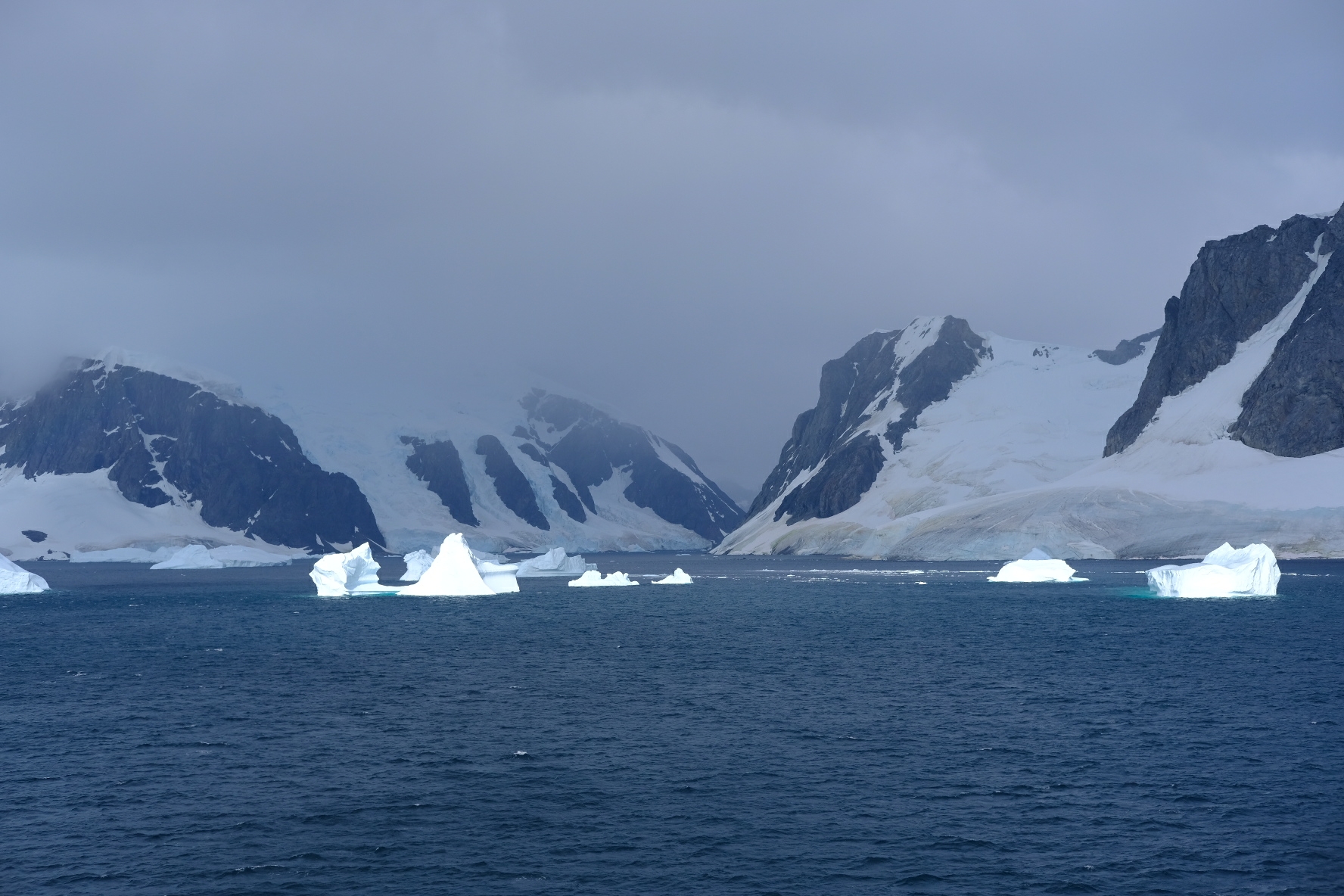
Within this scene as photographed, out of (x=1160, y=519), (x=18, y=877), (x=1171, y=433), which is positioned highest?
(x=1171, y=433)

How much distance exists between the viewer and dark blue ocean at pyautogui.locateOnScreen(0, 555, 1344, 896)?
26.4 meters

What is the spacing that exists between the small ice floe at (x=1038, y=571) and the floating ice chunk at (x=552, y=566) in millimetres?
62102

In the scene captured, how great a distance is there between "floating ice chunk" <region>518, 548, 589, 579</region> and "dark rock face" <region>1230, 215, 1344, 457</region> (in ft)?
344

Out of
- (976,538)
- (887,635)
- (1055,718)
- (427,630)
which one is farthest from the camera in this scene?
(976,538)

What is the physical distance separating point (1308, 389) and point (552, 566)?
115m

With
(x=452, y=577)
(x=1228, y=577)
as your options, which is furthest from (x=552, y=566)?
(x=1228, y=577)

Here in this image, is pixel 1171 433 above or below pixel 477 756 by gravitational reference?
above

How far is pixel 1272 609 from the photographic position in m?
82.9

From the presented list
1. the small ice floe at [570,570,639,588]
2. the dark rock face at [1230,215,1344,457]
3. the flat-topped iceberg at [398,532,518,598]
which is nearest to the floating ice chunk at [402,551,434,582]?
the small ice floe at [570,570,639,588]

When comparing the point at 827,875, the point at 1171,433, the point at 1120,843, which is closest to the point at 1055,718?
the point at 1120,843

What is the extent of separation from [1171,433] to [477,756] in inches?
7309

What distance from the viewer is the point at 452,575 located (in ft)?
377

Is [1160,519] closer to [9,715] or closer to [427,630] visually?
[427,630]

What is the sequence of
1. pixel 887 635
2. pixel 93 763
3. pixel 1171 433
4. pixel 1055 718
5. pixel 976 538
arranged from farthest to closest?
pixel 1171 433, pixel 976 538, pixel 887 635, pixel 1055 718, pixel 93 763
